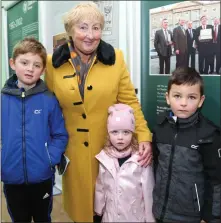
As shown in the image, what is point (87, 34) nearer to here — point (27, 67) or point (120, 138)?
point (27, 67)

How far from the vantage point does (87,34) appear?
5.70 feet

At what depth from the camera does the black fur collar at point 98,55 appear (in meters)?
1.82

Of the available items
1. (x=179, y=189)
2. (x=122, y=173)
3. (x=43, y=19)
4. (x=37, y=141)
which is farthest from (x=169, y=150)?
(x=43, y=19)

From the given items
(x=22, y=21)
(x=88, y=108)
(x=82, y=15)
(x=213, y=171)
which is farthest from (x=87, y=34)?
(x=22, y=21)

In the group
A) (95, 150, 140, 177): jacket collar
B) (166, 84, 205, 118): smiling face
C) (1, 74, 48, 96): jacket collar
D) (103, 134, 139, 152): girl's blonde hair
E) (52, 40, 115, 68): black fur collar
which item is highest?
(52, 40, 115, 68): black fur collar

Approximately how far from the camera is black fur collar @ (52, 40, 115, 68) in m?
1.82

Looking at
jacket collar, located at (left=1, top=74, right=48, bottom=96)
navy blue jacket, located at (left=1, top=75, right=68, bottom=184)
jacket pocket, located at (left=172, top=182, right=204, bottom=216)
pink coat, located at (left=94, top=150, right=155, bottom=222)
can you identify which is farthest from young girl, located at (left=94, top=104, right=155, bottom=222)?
jacket collar, located at (left=1, top=74, right=48, bottom=96)

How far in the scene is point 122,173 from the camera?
1789mm

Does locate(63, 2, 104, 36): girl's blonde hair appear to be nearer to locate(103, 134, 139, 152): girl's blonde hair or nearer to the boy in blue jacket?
the boy in blue jacket

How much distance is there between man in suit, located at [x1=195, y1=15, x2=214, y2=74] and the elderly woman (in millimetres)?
A: 521

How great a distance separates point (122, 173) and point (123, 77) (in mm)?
588

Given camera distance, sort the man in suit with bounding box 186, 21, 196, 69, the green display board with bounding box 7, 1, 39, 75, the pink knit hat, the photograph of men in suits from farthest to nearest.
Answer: the green display board with bounding box 7, 1, 39, 75
the man in suit with bounding box 186, 21, 196, 69
the photograph of men in suits
the pink knit hat

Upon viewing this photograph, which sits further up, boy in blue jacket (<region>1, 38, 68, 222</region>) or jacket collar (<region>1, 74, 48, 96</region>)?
jacket collar (<region>1, 74, 48, 96</region>)

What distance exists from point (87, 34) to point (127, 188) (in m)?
0.92
